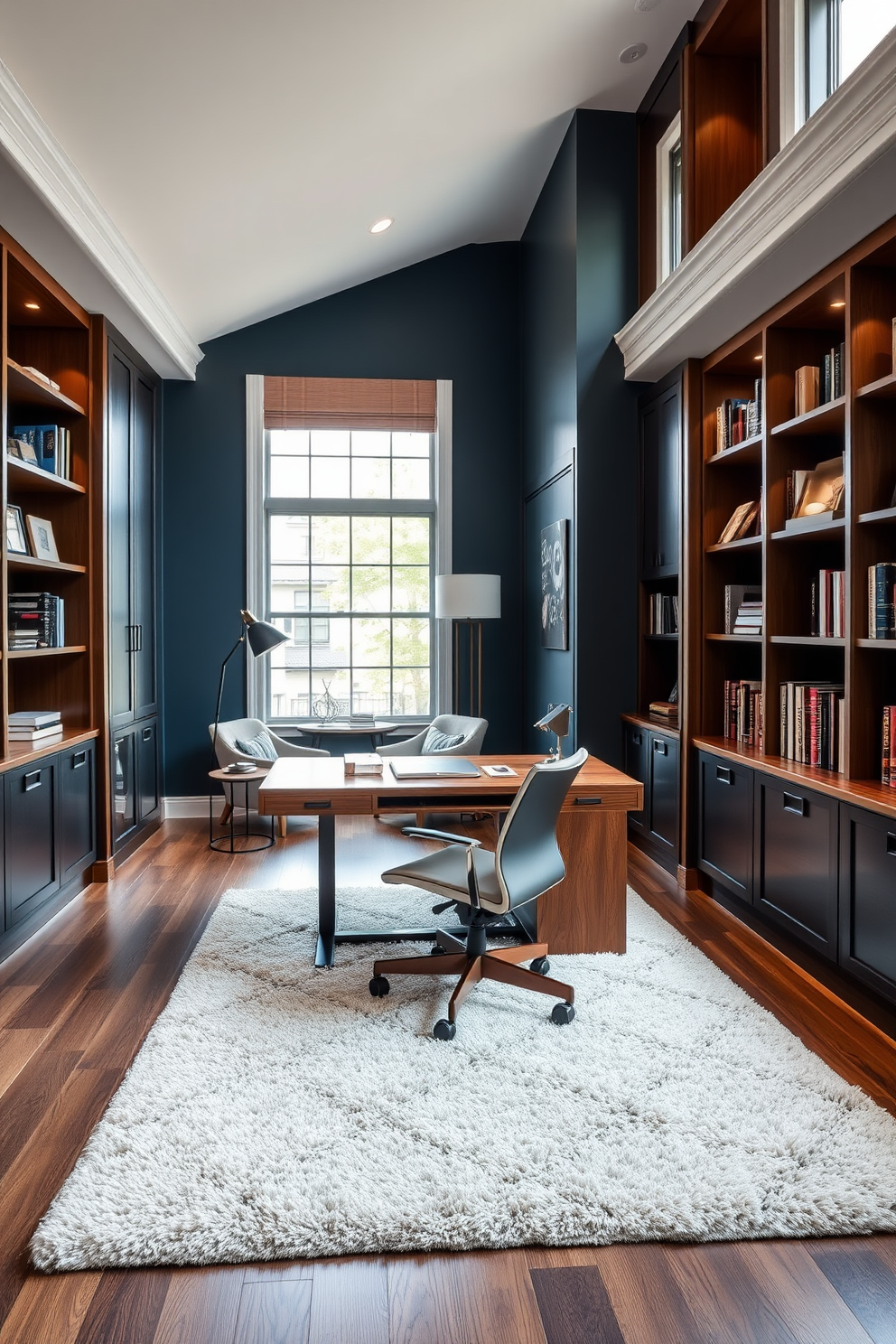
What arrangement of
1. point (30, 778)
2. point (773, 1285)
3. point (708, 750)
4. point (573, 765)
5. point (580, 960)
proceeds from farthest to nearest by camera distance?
point (708, 750), point (30, 778), point (580, 960), point (573, 765), point (773, 1285)

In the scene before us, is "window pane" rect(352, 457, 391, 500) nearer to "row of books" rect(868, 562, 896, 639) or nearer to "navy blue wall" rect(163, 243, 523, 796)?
"navy blue wall" rect(163, 243, 523, 796)

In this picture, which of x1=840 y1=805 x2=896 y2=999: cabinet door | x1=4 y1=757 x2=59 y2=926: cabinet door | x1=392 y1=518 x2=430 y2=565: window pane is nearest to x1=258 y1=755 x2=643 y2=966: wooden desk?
x1=840 y1=805 x2=896 y2=999: cabinet door

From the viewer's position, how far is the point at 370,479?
20.3 ft

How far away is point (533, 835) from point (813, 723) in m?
1.33

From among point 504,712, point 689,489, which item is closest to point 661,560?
point 689,489

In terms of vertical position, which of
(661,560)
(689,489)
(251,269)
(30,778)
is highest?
(251,269)

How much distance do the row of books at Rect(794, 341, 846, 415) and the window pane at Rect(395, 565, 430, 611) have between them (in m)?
3.15

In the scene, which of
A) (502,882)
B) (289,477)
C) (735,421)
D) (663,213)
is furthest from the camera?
(289,477)

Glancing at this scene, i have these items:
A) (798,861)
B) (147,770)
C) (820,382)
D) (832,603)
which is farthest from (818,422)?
(147,770)

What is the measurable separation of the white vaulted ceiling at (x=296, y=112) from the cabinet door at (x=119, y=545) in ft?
1.36

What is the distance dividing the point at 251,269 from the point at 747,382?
2.90 meters

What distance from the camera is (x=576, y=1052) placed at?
2.46 meters

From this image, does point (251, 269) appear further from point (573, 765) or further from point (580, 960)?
point (580, 960)

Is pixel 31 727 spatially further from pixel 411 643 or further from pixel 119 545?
pixel 411 643
